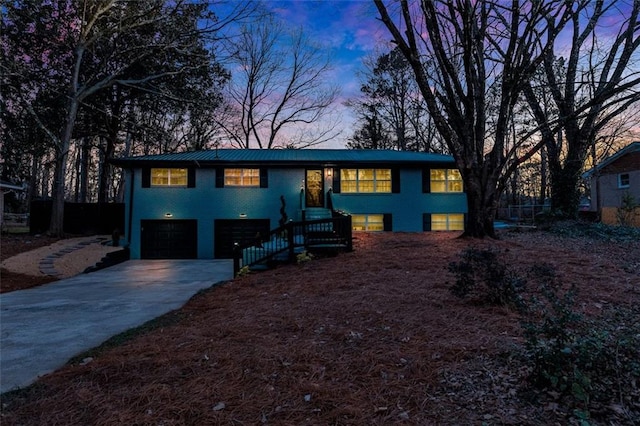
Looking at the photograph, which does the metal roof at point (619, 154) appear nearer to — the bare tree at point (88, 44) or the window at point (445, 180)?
the window at point (445, 180)

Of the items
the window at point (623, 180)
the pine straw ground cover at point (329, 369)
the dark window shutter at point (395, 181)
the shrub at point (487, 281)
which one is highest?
the window at point (623, 180)

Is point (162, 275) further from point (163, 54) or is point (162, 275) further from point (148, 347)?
point (163, 54)

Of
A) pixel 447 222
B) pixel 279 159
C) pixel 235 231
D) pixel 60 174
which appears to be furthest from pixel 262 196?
pixel 60 174

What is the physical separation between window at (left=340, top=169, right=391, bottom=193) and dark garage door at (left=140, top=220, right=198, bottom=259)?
6.92m

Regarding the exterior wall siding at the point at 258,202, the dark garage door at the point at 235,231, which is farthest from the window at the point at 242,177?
the dark garage door at the point at 235,231

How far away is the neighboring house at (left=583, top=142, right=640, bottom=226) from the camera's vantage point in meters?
20.9

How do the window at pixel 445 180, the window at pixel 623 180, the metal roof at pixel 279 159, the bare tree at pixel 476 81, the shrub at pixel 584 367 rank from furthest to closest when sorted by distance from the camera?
the window at pixel 623 180, the window at pixel 445 180, the metal roof at pixel 279 159, the bare tree at pixel 476 81, the shrub at pixel 584 367

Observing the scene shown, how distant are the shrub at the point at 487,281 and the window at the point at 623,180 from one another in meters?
24.2

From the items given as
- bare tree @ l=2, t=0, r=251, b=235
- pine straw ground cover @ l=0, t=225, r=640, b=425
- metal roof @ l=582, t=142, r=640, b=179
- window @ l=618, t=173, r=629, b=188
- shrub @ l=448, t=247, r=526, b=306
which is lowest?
pine straw ground cover @ l=0, t=225, r=640, b=425

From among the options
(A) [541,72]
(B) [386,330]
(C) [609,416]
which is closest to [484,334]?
(B) [386,330]

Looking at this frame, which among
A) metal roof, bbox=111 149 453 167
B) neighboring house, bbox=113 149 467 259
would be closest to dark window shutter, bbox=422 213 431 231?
neighboring house, bbox=113 149 467 259

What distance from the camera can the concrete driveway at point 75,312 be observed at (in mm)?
3729

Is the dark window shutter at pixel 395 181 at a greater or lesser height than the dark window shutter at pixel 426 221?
greater

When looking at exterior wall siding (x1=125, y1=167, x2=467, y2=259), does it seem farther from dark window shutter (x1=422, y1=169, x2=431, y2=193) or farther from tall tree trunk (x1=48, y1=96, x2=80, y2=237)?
tall tree trunk (x1=48, y1=96, x2=80, y2=237)
